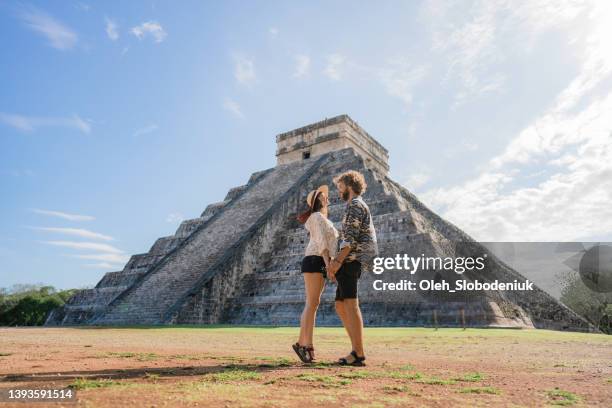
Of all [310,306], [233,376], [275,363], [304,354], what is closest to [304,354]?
[304,354]

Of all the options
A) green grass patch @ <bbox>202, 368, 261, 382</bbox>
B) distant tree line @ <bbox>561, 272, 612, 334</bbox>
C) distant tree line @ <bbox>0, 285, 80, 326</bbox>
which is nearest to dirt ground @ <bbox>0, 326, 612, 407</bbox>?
green grass patch @ <bbox>202, 368, 261, 382</bbox>

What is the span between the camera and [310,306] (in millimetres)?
3641

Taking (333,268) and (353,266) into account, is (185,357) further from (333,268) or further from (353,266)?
(353,266)

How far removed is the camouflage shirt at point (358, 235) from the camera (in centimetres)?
357

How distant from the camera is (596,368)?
375 centimetres

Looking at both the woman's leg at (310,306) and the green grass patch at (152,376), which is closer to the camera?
the green grass patch at (152,376)

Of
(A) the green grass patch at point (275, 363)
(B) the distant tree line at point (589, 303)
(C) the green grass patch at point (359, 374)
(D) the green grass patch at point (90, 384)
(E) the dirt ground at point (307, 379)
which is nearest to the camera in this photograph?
(E) the dirt ground at point (307, 379)

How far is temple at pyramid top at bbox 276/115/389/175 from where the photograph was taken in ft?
75.2

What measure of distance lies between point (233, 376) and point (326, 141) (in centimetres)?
2083

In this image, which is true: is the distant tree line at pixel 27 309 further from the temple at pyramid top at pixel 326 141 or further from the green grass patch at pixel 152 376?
the green grass patch at pixel 152 376

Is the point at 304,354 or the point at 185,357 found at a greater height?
the point at 304,354

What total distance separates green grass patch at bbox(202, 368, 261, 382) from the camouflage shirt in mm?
1201

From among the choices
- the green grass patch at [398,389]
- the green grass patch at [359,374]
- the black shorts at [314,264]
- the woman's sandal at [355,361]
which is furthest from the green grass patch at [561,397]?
the black shorts at [314,264]

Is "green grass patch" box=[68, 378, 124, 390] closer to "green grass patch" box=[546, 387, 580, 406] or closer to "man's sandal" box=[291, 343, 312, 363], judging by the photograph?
"man's sandal" box=[291, 343, 312, 363]
